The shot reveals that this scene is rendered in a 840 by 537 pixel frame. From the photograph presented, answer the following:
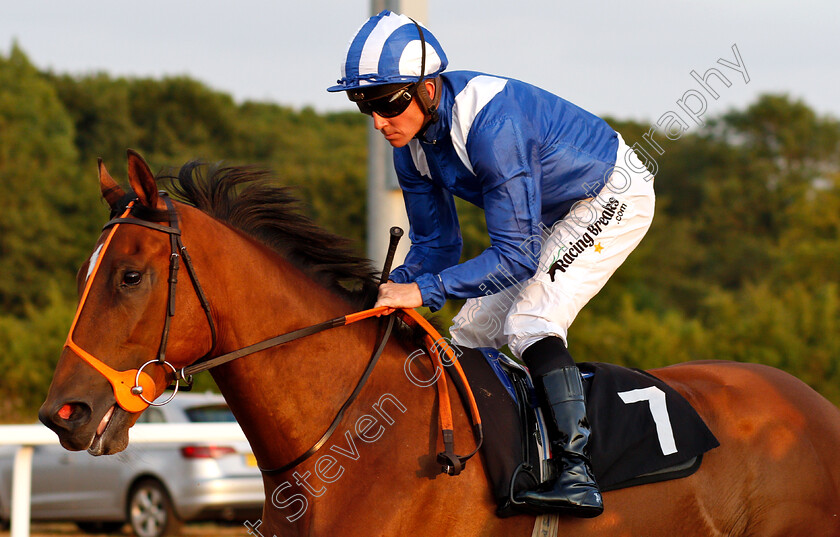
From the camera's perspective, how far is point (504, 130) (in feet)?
9.41

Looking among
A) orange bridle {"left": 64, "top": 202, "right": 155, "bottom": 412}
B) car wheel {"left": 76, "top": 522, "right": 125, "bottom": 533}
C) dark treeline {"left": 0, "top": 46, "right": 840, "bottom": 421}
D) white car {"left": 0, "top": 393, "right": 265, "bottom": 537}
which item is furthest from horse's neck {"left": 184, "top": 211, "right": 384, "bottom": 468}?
dark treeline {"left": 0, "top": 46, "right": 840, "bottom": 421}

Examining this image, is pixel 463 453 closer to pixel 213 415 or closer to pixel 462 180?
pixel 462 180

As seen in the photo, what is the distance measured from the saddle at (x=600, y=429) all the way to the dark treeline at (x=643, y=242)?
33.9ft

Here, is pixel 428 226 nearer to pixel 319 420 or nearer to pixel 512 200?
pixel 512 200

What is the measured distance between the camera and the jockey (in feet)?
9.35

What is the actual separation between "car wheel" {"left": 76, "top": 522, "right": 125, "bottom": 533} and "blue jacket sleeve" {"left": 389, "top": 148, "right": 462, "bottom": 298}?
5.29 meters

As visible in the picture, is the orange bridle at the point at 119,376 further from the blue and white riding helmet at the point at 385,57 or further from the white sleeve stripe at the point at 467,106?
the white sleeve stripe at the point at 467,106

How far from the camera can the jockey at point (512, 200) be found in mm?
2850

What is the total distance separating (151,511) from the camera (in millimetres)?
7293

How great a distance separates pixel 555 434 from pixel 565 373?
189 millimetres

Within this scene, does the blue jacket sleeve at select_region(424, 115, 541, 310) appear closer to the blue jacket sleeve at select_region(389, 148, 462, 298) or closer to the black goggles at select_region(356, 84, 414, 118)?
the black goggles at select_region(356, 84, 414, 118)

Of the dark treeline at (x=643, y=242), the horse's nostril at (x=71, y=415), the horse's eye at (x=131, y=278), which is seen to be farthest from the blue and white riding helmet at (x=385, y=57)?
the dark treeline at (x=643, y=242)

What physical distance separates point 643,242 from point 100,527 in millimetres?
23405

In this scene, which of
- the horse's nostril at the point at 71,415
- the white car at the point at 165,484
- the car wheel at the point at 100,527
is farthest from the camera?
the car wheel at the point at 100,527
